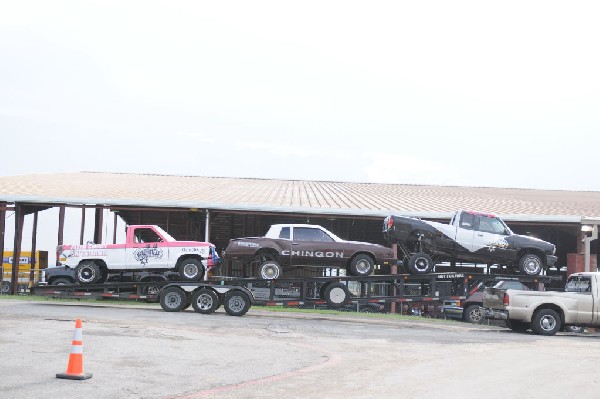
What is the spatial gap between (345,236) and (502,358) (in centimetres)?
2432

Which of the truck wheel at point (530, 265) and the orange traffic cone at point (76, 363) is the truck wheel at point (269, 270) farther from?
the orange traffic cone at point (76, 363)

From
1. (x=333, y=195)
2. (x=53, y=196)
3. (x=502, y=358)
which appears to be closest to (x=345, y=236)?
(x=333, y=195)

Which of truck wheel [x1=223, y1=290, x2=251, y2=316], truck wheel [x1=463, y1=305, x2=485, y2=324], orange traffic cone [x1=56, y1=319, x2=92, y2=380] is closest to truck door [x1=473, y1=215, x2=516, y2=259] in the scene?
truck wheel [x1=463, y1=305, x2=485, y2=324]

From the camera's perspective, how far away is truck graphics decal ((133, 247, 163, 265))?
73.5 ft

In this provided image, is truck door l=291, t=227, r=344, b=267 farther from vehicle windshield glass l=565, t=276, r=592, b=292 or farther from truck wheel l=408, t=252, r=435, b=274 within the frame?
vehicle windshield glass l=565, t=276, r=592, b=292

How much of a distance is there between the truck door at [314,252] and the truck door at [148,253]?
3691 millimetres

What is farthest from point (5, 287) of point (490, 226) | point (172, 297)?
point (490, 226)

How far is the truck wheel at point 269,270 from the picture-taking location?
2202 centimetres

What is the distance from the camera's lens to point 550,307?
1980 cm

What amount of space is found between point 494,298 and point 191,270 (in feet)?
27.2

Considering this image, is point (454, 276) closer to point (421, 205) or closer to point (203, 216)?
point (421, 205)

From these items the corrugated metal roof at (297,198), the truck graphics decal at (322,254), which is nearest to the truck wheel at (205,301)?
the truck graphics decal at (322,254)

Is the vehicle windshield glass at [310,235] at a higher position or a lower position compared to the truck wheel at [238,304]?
higher

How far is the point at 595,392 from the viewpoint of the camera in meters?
10.2
